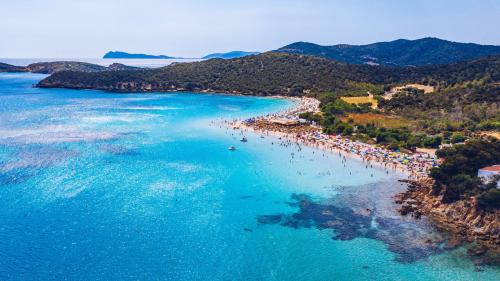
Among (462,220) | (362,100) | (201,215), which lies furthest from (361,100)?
(201,215)

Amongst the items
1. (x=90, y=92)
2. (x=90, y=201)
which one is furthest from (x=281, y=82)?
(x=90, y=201)

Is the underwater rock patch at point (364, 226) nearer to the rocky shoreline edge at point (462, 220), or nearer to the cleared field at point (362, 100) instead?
the rocky shoreline edge at point (462, 220)

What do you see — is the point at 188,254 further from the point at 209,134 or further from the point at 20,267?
the point at 209,134

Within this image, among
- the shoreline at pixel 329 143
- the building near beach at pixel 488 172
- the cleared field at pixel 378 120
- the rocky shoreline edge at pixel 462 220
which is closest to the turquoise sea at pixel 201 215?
the rocky shoreline edge at pixel 462 220

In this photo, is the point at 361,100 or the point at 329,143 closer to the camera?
the point at 329,143

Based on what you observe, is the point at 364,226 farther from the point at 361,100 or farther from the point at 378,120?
the point at 361,100

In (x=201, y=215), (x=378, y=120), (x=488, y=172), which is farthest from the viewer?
(x=378, y=120)
